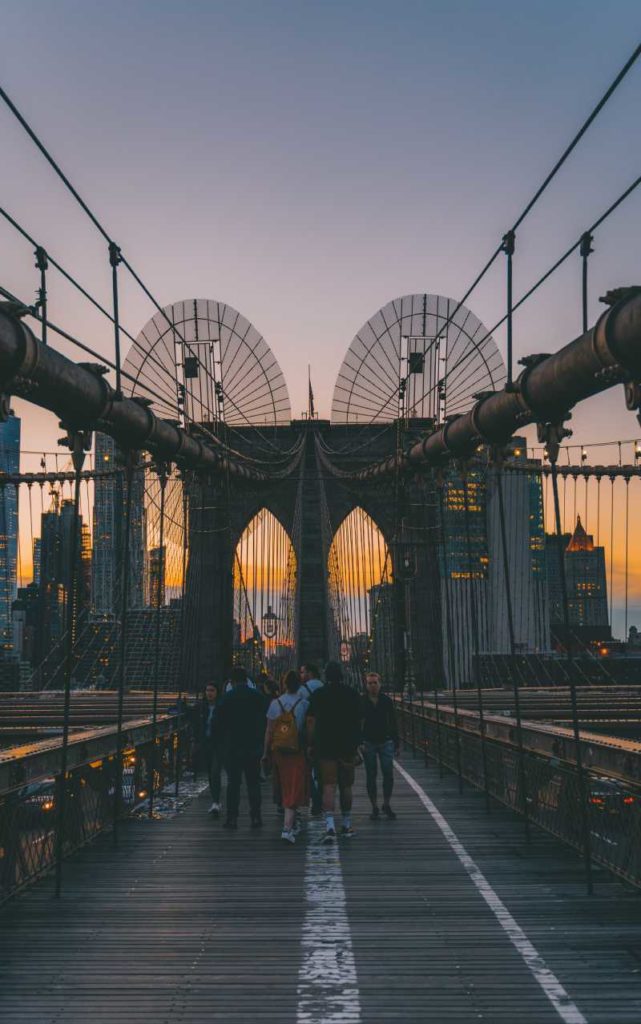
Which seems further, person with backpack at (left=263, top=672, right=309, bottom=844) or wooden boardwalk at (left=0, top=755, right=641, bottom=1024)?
person with backpack at (left=263, top=672, right=309, bottom=844)

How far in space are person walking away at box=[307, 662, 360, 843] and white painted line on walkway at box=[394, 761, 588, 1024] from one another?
47.3 inches

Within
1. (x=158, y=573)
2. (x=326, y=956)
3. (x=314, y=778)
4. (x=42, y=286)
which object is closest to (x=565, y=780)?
(x=326, y=956)

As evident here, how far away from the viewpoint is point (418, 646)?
3669 centimetres

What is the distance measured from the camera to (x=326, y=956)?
5734mm

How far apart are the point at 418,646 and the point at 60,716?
1976 centimetres

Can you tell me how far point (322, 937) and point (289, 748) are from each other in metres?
3.75

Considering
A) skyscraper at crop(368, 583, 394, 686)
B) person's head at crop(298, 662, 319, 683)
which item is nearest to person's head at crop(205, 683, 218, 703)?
person's head at crop(298, 662, 319, 683)

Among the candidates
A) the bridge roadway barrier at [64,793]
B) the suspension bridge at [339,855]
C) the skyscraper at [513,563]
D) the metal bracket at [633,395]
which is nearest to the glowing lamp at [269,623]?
the skyscraper at [513,563]

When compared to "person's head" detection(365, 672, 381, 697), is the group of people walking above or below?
below

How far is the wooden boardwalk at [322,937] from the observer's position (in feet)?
16.1

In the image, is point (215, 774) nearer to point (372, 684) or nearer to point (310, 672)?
point (310, 672)

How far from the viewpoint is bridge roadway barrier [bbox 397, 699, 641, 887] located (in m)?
7.04

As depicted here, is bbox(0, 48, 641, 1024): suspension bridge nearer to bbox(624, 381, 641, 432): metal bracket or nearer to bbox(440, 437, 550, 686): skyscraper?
bbox(624, 381, 641, 432): metal bracket

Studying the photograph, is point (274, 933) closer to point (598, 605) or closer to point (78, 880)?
point (78, 880)
